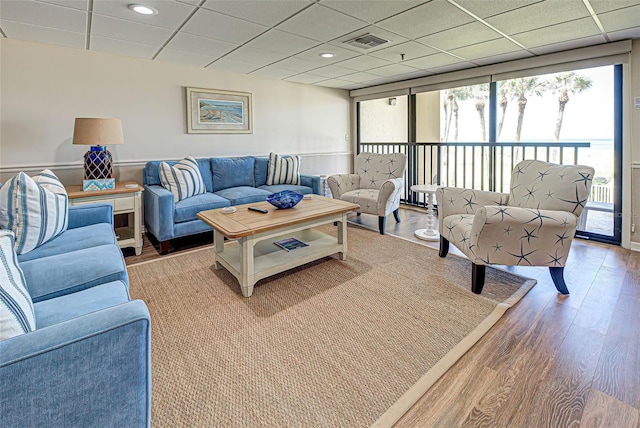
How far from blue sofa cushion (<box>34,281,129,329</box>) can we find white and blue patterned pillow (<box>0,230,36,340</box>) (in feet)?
0.49

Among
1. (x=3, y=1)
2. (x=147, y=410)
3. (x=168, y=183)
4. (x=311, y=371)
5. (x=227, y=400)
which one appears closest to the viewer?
(x=147, y=410)

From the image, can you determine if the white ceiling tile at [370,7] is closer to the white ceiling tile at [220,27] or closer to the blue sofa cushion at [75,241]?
the white ceiling tile at [220,27]

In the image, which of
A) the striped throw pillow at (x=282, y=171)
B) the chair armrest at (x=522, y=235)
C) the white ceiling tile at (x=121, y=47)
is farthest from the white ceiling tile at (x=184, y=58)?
the chair armrest at (x=522, y=235)

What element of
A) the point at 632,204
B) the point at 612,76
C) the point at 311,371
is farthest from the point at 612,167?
the point at 311,371

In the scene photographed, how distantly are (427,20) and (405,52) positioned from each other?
3.00 ft

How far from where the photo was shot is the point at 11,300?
1.00 meters

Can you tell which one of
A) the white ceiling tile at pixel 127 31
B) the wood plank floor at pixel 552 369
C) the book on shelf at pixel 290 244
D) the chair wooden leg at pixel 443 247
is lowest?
the wood plank floor at pixel 552 369

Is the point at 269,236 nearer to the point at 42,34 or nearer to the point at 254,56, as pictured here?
the point at 254,56

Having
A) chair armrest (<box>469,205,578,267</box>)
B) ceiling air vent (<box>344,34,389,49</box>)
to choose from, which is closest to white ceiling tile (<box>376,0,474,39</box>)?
ceiling air vent (<box>344,34,389,49</box>)

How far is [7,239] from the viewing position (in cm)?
130

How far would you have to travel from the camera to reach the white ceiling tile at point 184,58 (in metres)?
3.50

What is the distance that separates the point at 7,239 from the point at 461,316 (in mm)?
2303

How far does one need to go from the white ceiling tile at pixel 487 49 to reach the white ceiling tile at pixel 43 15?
3.36m

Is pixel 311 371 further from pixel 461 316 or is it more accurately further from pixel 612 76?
pixel 612 76
